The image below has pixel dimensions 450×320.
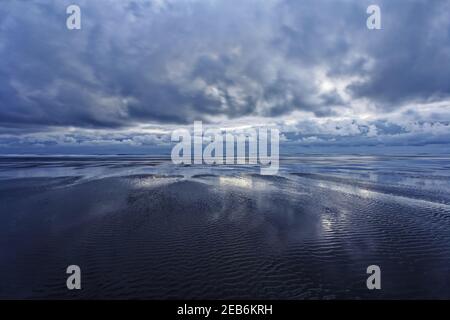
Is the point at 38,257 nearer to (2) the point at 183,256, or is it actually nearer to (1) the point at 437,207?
(2) the point at 183,256

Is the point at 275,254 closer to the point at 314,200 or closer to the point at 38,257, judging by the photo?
the point at 38,257

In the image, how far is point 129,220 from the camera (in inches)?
542

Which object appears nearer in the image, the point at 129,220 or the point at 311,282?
the point at 311,282

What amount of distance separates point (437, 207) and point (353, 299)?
13.4m

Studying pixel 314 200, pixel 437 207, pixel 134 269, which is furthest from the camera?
pixel 314 200

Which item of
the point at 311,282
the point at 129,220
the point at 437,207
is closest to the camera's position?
the point at 311,282

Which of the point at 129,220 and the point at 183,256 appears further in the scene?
the point at 129,220

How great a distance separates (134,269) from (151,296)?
1614 mm
